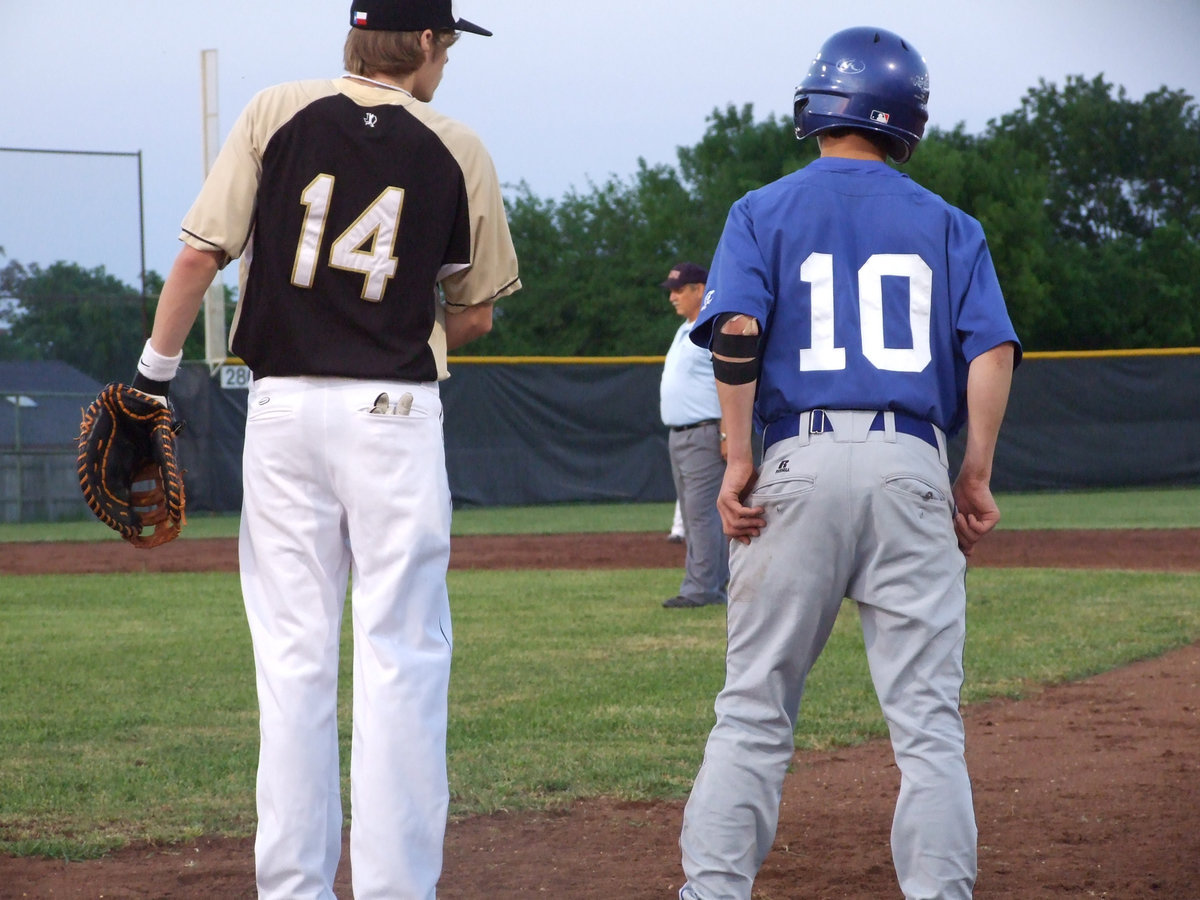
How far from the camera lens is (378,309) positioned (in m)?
2.60

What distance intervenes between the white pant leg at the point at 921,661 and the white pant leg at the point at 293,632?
3.44ft

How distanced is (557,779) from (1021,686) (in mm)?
2406

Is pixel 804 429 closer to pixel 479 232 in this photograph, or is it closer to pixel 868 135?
pixel 868 135

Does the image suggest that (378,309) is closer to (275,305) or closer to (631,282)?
(275,305)

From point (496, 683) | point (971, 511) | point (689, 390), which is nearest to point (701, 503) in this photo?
point (689, 390)

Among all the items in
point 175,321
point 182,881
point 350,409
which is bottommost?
→ point 182,881

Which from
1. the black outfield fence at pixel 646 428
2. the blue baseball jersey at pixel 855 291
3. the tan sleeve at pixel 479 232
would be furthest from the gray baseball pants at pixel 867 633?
the black outfield fence at pixel 646 428

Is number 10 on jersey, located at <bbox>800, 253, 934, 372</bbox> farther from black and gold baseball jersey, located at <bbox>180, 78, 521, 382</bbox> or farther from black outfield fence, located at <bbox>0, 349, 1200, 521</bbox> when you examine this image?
black outfield fence, located at <bbox>0, 349, 1200, 521</bbox>

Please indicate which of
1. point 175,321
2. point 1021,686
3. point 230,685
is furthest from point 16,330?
point 175,321

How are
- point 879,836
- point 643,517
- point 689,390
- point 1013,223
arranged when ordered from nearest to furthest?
point 879,836, point 689,390, point 643,517, point 1013,223

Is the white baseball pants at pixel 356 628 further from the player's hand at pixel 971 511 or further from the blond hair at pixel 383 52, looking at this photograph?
the player's hand at pixel 971 511

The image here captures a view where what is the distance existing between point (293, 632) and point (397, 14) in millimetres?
1199

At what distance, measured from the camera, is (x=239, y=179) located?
256cm

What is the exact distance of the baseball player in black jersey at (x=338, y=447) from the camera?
255 centimetres
